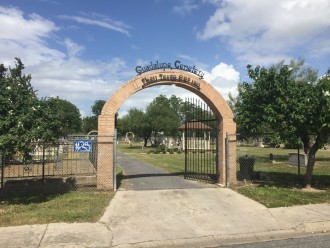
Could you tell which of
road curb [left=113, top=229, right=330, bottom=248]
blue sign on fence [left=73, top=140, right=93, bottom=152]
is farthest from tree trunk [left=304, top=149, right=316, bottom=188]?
blue sign on fence [left=73, top=140, right=93, bottom=152]

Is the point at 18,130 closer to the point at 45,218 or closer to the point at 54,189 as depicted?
the point at 45,218

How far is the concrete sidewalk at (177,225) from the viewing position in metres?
7.34

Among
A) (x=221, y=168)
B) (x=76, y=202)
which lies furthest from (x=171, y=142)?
(x=76, y=202)

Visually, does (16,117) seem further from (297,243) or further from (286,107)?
(286,107)

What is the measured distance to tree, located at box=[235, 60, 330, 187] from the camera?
38.4 feet

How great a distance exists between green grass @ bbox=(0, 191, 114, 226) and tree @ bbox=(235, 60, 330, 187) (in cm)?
599

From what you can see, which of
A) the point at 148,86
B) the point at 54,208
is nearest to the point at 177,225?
the point at 54,208

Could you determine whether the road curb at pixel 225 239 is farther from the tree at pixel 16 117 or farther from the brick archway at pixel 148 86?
the brick archway at pixel 148 86

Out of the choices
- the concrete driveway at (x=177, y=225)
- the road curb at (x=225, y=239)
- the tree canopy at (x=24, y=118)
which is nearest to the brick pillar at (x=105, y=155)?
the concrete driveway at (x=177, y=225)

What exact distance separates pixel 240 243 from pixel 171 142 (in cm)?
4862

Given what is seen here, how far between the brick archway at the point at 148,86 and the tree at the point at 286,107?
0.79 metres

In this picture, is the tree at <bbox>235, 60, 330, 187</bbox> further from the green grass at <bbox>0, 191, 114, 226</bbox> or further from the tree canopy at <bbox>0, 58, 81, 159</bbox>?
the tree canopy at <bbox>0, 58, 81, 159</bbox>

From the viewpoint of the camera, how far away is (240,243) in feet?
24.5

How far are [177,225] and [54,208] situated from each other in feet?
11.6
